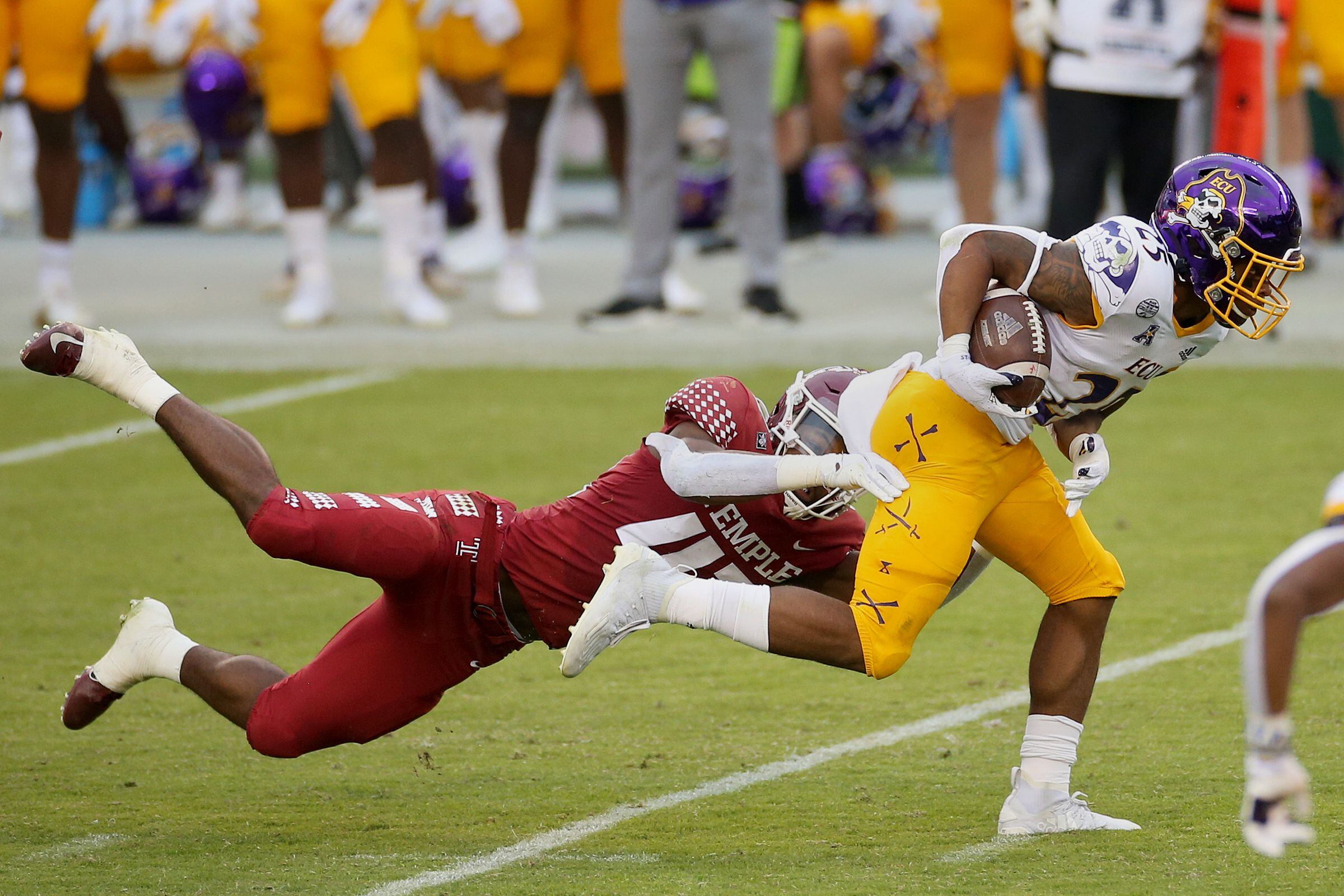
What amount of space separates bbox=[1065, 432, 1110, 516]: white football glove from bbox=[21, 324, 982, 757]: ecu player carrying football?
17.9 inches

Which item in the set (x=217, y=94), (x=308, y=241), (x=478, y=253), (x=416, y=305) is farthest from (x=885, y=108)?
(x=308, y=241)

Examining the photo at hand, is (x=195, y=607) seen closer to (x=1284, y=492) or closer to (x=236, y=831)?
(x=236, y=831)

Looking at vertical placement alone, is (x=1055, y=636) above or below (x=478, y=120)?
above

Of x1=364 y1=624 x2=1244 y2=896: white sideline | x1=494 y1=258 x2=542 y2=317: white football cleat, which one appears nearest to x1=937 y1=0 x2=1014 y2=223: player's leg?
x1=494 y1=258 x2=542 y2=317: white football cleat

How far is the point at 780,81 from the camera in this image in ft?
38.9

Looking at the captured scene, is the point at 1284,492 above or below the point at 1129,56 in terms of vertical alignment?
below

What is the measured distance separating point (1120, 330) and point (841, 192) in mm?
9043

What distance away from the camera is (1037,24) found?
7801 mm

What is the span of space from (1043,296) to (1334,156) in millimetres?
10220

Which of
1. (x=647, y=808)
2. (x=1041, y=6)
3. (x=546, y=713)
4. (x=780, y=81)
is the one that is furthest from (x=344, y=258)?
(x=647, y=808)

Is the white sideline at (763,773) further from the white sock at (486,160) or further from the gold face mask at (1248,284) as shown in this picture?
the white sock at (486,160)

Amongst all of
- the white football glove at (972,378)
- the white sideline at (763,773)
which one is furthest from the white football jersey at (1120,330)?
the white sideline at (763,773)

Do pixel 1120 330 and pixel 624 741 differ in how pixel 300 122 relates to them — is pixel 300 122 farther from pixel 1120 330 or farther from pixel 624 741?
pixel 1120 330

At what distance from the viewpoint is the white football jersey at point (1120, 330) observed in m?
3.60
